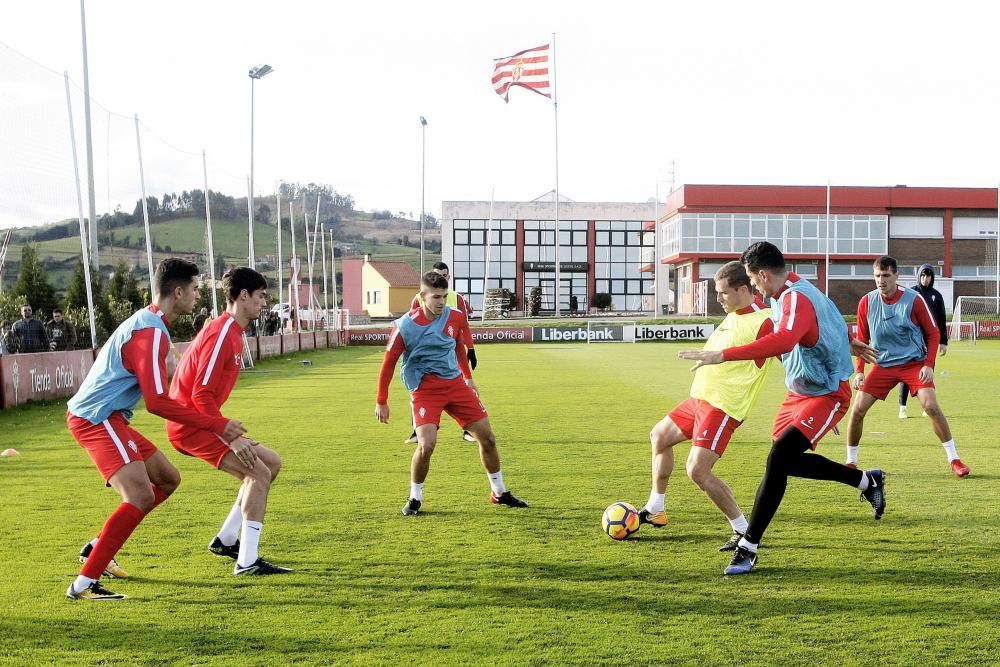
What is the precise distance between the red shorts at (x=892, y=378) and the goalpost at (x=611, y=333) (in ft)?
133

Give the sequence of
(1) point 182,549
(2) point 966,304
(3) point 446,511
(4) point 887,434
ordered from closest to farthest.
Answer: (1) point 182,549, (3) point 446,511, (4) point 887,434, (2) point 966,304

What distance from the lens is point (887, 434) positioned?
1266 cm

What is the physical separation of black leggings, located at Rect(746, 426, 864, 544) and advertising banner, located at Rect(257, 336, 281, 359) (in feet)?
91.6

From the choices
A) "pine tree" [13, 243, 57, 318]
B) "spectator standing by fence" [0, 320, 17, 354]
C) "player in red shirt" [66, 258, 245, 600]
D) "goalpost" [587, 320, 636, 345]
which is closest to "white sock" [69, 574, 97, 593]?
"player in red shirt" [66, 258, 245, 600]

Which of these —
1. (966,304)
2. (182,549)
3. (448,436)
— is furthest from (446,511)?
(966,304)

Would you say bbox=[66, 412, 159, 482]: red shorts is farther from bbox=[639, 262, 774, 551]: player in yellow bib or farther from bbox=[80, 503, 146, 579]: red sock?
bbox=[639, 262, 774, 551]: player in yellow bib

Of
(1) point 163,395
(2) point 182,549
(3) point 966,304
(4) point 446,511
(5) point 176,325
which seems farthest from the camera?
(3) point 966,304

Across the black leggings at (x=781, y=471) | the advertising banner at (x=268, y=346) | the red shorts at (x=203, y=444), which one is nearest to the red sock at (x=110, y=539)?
the red shorts at (x=203, y=444)

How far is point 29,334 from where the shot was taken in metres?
19.5

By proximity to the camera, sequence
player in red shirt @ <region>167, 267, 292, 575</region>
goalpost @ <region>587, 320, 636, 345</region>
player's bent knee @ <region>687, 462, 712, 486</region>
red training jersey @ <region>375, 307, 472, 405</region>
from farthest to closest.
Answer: goalpost @ <region>587, 320, 636, 345</region> → red training jersey @ <region>375, 307, 472, 405</region> → player's bent knee @ <region>687, 462, 712, 486</region> → player in red shirt @ <region>167, 267, 292, 575</region>

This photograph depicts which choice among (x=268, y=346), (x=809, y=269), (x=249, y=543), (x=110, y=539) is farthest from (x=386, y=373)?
(x=809, y=269)

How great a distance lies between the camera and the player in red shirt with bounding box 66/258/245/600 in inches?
209

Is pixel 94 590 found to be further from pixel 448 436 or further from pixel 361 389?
pixel 361 389

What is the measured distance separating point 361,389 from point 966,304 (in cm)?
5016
